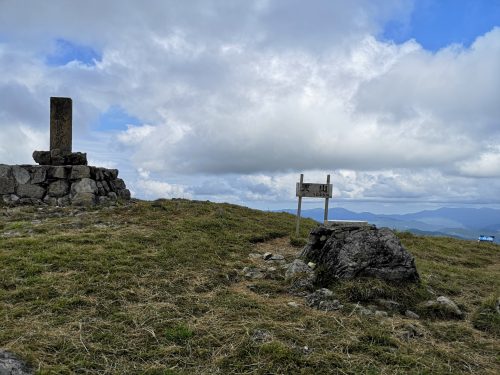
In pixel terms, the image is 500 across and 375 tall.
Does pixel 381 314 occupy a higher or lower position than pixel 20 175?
lower

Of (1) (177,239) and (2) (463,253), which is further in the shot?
(2) (463,253)

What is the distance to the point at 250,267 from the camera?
9.41 metres

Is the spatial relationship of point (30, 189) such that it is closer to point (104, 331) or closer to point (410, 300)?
point (104, 331)

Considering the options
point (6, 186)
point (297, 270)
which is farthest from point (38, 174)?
point (297, 270)

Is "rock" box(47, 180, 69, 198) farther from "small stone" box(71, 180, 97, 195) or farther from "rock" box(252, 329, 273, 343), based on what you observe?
"rock" box(252, 329, 273, 343)

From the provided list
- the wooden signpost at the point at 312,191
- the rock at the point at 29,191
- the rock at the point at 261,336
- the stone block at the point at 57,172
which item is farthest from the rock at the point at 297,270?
the rock at the point at 29,191

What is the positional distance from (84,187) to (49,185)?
56.1 inches

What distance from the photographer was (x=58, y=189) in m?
15.7

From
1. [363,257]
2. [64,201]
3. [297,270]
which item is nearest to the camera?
[363,257]

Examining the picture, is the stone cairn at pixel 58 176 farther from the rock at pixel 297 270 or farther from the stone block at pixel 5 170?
the rock at pixel 297 270

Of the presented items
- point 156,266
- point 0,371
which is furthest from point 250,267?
point 0,371

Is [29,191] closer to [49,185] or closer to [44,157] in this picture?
[49,185]

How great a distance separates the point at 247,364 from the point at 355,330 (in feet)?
6.14

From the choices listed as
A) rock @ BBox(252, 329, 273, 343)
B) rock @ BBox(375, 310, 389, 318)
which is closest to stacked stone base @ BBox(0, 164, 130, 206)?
rock @ BBox(252, 329, 273, 343)
